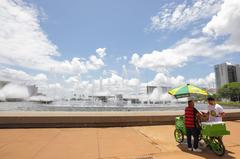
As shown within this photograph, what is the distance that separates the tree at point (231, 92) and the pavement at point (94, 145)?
395 ft

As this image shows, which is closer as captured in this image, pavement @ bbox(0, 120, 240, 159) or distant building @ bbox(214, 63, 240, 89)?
pavement @ bbox(0, 120, 240, 159)

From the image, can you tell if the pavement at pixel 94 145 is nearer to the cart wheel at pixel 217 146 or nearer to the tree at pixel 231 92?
the cart wheel at pixel 217 146

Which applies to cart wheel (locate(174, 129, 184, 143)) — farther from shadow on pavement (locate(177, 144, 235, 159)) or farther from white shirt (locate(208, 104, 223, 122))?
white shirt (locate(208, 104, 223, 122))

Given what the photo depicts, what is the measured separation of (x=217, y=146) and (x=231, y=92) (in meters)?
125

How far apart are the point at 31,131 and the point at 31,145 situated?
2642 mm

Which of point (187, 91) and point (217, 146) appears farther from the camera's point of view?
point (187, 91)

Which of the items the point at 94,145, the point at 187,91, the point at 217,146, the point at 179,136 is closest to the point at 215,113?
the point at 217,146

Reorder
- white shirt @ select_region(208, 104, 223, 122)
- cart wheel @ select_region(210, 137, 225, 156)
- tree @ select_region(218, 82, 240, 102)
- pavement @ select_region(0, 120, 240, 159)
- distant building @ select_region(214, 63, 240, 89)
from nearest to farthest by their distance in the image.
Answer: pavement @ select_region(0, 120, 240, 159) < cart wheel @ select_region(210, 137, 225, 156) < white shirt @ select_region(208, 104, 223, 122) < tree @ select_region(218, 82, 240, 102) < distant building @ select_region(214, 63, 240, 89)

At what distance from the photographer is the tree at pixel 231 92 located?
118 meters

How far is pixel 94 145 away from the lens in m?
7.86

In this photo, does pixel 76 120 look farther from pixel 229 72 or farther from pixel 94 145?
pixel 229 72

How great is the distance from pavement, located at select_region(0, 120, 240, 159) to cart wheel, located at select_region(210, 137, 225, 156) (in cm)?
15

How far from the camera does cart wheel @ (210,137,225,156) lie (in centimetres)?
691

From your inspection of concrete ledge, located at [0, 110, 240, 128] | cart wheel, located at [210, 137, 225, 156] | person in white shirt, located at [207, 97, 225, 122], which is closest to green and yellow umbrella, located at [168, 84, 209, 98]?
person in white shirt, located at [207, 97, 225, 122]
